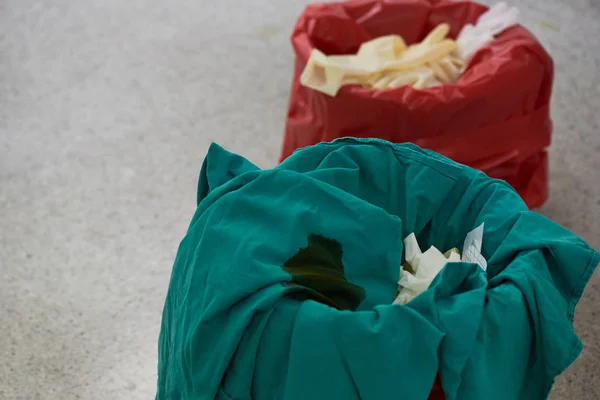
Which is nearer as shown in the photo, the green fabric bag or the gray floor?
the green fabric bag

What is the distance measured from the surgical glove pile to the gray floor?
371 millimetres

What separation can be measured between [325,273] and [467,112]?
2.01 feet

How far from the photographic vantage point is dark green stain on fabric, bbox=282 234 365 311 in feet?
3.17

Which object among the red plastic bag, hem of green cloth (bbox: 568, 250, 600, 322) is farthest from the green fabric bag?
the red plastic bag

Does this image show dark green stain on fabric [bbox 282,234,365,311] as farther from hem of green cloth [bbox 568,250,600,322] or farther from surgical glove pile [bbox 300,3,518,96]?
surgical glove pile [bbox 300,3,518,96]

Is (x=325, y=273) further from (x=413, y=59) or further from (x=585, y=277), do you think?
(x=413, y=59)

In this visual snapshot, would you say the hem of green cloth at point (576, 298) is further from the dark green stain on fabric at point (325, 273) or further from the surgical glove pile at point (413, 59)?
the surgical glove pile at point (413, 59)

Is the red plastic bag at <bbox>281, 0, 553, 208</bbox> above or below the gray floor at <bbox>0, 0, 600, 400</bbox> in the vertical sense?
above

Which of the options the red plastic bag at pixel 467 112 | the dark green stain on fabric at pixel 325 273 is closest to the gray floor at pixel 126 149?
the red plastic bag at pixel 467 112

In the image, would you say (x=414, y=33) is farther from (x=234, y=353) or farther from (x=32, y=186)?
(x=234, y=353)

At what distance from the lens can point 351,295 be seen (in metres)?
0.98

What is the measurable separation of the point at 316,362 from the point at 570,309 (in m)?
0.36

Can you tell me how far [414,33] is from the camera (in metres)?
1.77

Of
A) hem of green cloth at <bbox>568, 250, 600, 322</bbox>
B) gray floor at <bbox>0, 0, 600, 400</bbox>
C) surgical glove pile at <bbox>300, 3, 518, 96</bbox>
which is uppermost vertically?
surgical glove pile at <bbox>300, 3, 518, 96</bbox>
